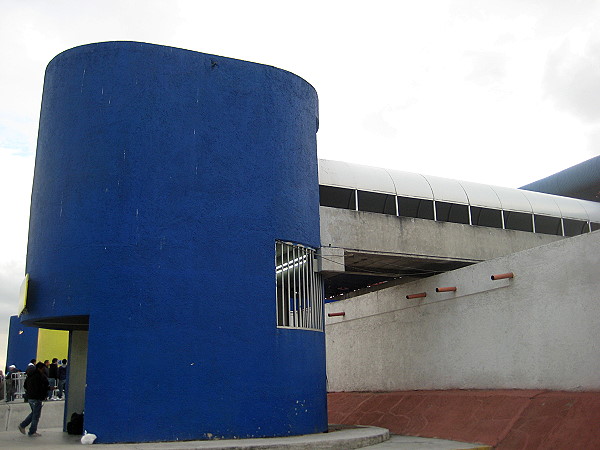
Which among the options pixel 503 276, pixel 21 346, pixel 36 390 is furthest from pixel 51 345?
pixel 503 276

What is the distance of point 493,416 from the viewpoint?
45.7 feet

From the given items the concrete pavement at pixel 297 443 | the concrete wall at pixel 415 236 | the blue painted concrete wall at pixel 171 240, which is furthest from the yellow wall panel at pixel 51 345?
the concrete wall at pixel 415 236

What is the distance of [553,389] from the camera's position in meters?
13.9

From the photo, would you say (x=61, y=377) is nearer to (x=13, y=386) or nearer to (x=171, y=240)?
(x=13, y=386)

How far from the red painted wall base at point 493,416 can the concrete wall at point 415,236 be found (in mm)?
4206

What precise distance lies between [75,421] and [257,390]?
15.9ft

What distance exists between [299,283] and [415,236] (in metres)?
A: 5.01

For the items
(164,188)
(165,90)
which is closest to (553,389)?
(164,188)

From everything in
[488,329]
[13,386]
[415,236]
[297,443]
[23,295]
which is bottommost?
[297,443]

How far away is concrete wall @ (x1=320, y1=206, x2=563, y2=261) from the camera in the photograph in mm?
16969

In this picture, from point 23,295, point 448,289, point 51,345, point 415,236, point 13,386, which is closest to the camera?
point 23,295

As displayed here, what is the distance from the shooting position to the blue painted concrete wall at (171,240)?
40.8ft

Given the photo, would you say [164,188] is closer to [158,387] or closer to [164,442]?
[158,387]

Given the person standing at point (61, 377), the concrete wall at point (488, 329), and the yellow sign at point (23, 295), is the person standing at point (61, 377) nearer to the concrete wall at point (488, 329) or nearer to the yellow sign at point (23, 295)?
the yellow sign at point (23, 295)
